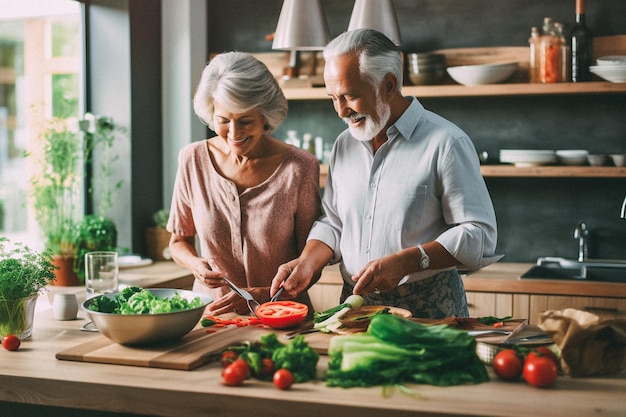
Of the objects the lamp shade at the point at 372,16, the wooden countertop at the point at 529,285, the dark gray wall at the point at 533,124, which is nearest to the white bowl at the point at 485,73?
the dark gray wall at the point at 533,124

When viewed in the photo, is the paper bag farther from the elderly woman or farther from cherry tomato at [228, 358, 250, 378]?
the elderly woman

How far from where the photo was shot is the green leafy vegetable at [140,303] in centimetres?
202

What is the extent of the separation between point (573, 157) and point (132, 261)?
2.54m

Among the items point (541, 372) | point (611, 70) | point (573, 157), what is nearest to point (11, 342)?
point (541, 372)

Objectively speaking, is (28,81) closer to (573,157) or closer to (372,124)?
(372,124)

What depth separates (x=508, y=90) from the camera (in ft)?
13.6

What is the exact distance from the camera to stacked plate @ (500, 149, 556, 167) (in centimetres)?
412

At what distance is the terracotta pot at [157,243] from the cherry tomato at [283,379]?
293 cm

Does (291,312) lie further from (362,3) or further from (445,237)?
(362,3)

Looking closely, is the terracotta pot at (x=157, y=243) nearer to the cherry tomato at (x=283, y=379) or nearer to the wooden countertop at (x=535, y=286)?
the wooden countertop at (x=535, y=286)

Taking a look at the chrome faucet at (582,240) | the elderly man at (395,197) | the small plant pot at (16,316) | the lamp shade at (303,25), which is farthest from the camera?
the chrome faucet at (582,240)

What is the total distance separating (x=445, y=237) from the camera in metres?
2.38

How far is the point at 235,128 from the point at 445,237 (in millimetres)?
802

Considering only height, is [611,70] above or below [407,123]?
above
